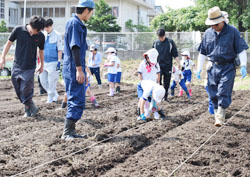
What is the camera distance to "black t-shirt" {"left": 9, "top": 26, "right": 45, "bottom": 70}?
7.36 m

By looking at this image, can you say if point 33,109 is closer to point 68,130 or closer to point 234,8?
point 68,130

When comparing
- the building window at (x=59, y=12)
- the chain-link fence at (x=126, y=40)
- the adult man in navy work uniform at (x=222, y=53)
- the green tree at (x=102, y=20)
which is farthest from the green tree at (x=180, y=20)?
the adult man in navy work uniform at (x=222, y=53)

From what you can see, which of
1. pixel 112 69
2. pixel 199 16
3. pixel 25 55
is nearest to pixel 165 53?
Result: pixel 112 69

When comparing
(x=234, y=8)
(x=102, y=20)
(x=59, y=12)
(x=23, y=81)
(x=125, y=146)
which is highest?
(x=59, y=12)

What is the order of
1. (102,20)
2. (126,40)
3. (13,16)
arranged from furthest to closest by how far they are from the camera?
(13,16) → (102,20) → (126,40)

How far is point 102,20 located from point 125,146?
2810 cm

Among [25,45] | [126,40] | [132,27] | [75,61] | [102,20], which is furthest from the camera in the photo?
[132,27]

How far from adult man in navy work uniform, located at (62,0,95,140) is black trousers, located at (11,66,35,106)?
205 cm

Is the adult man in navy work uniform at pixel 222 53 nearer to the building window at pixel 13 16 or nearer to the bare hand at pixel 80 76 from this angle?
the bare hand at pixel 80 76

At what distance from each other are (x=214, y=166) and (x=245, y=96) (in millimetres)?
8288

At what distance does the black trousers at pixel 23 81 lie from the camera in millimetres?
7504

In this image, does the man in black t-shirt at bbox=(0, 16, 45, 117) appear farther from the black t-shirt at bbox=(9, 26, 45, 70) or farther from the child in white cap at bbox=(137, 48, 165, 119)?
the child in white cap at bbox=(137, 48, 165, 119)

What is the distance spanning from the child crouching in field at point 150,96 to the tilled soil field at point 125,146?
0.85 feet

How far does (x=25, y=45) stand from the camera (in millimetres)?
7422
